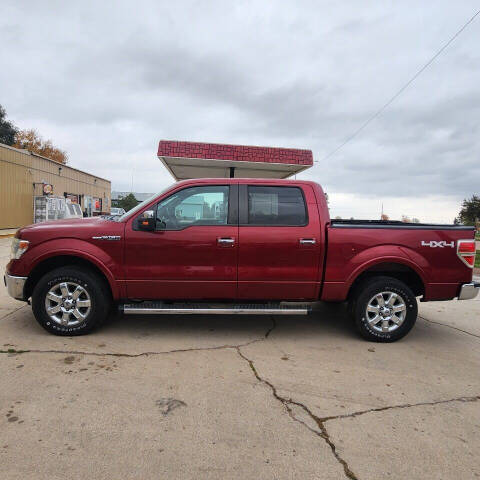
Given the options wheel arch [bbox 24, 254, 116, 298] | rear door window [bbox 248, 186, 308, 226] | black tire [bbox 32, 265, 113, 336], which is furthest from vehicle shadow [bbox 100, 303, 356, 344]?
rear door window [bbox 248, 186, 308, 226]

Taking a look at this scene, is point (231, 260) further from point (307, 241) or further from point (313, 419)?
point (313, 419)

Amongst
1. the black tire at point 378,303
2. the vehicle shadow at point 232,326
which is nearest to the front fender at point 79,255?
the vehicle shadow at point 232,326

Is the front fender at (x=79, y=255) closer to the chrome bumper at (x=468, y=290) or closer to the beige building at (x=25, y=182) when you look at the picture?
the chrome bumper at (x=468, y=290)

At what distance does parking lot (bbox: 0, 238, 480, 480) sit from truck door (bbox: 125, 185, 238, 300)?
60 cm

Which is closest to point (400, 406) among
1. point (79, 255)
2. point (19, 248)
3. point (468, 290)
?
point (468, 290)

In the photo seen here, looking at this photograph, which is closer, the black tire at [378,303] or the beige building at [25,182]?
the black tire at [378,303]

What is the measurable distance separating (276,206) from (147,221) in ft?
5.03

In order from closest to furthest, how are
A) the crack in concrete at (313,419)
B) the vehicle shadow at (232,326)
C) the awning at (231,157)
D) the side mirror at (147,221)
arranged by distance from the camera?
the crack in concrete at (313,419) < the side mirror at (147,221) < the vehicle shadow at (232,326) < the awning at (231,157)

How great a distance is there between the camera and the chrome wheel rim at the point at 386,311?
166 inches

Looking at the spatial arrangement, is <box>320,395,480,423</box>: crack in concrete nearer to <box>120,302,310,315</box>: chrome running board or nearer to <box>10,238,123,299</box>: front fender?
<box>120,302,310,315</box>: chrome running board

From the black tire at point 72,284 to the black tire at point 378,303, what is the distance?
3.02 metres

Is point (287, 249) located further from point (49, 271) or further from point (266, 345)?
point (49, 271)

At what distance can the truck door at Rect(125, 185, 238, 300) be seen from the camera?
4059mm

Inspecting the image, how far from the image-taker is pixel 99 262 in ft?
13.2
